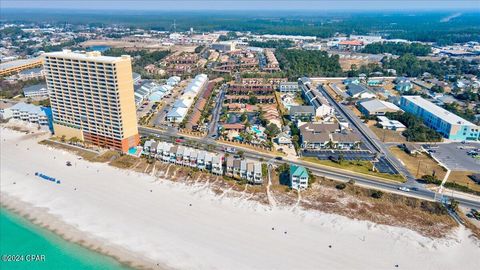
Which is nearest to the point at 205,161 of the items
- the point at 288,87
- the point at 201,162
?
the point at 201,162

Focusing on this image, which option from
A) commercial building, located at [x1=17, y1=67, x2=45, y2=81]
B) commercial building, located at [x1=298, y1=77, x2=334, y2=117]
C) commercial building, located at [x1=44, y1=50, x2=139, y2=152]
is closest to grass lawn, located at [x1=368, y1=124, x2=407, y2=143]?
commercial building, located at [x1=298, y1=77, x2=334, y2=117]

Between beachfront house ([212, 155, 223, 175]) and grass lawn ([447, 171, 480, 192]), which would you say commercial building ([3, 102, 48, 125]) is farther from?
grass lawn ([447, 171, 480, 192])

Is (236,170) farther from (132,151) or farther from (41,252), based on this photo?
(41,252)

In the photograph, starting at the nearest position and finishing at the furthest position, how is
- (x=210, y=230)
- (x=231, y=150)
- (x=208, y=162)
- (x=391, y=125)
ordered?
1. (x=210, y=230)
2. (x=208, y=162)
3. (x=231, y=150)
4. (x=391, y=125)

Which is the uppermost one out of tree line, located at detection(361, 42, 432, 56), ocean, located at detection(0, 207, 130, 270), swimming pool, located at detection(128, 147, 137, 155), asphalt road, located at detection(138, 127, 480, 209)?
tree line, located at detection(361, 42, 432, 56)

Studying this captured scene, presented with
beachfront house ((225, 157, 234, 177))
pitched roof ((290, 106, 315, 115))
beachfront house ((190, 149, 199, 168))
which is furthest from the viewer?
pitched roof ((290, 106, 315, 115))

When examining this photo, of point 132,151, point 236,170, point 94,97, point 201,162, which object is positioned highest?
point 94,97

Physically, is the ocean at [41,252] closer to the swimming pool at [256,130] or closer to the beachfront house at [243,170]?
the beachfront house at [243,170]
